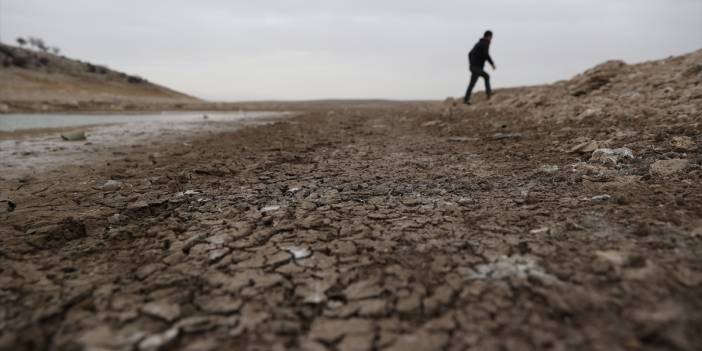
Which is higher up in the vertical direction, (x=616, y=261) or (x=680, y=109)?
(x=680, y=109)

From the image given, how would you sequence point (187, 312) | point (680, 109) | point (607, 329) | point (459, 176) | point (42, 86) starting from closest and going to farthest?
point (607, 329)
point (187, 312)
point (459, 176)
point (680, 109)
point (42, 86)

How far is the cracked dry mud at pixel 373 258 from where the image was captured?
1.08m

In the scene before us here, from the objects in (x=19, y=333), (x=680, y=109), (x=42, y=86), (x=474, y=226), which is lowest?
(x=19, y=333)

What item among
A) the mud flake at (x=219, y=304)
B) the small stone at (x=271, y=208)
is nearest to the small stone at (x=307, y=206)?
the small stone at (x=271, y=208)

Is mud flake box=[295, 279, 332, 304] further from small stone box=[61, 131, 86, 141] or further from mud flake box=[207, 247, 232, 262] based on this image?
small stone box=[61, 131, 86, 141]

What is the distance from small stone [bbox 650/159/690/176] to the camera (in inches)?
85.7

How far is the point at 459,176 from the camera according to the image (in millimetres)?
2795

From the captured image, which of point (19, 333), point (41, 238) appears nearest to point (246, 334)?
point (19, 333)

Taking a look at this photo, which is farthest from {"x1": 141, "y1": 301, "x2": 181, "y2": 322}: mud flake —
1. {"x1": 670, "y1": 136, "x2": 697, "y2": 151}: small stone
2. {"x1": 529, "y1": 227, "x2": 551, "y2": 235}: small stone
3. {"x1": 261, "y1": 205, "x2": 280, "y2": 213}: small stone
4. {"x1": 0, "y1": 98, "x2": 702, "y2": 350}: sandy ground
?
{"x1": 670, "y1": 136, "x2": 697, "y2": 151}: small stone

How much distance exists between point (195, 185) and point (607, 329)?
9.07 ft

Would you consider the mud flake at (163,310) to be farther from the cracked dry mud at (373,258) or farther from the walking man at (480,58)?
the walking man at (480,58)

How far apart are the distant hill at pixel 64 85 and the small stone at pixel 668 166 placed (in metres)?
23.0

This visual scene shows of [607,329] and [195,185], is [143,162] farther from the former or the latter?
[607,329]

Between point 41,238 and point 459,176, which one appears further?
point 459,176
